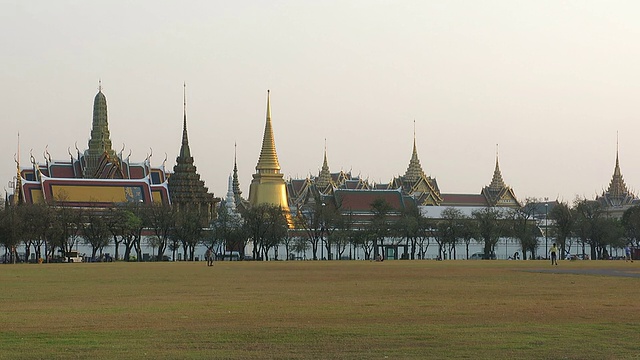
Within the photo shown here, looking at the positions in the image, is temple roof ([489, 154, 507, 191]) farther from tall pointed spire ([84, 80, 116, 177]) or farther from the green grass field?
the green grass field

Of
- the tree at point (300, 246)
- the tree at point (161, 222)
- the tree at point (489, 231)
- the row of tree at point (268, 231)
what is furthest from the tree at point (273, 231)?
the tree at point (489, 231)


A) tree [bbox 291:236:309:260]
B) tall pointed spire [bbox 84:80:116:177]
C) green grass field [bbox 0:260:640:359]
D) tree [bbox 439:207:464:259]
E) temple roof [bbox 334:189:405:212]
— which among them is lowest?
green grass field [bbox 0:260:640:359]

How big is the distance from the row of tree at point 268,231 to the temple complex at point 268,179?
770 centimetres

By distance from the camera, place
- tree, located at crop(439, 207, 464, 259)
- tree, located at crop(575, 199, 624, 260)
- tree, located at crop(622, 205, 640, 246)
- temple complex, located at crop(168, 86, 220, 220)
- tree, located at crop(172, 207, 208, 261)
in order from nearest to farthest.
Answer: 1. tree, located at crop(172, 207, 208, 261)
2. tree, located at crop(575, 199, 624, 260)
3. tree, located at crop(439, 207, 464, 259)
4. tree, located at crop(622, 205, 640, 246)
5. temple complex, located at crop(168, 86, 220, 220)

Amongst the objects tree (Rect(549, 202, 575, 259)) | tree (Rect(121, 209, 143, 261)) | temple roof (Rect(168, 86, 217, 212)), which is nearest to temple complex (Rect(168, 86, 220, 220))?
temple roof (Rect(168, 86, 217, 212))

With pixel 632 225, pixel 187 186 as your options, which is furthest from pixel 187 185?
pixel 632 225

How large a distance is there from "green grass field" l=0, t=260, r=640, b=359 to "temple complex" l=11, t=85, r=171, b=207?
7880 centimetres

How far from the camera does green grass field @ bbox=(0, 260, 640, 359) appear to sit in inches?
690

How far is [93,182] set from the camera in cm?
11444

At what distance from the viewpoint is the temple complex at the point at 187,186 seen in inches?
4914

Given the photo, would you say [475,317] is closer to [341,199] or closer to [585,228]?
[585,228]

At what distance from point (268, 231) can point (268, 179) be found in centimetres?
3477

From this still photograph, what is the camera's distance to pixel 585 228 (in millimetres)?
106500

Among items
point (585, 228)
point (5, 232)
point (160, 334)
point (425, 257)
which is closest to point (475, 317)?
point (160, 334)
